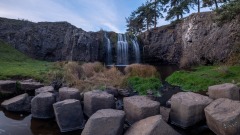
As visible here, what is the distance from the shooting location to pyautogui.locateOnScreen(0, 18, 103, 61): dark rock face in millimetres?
32094

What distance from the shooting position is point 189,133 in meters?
7.50

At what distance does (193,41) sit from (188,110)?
2479 centimetres

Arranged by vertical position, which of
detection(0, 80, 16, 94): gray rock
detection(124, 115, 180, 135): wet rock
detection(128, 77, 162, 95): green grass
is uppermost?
detection(0, 80, 16, 94): gray rock

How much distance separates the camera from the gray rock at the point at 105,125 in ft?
20.4

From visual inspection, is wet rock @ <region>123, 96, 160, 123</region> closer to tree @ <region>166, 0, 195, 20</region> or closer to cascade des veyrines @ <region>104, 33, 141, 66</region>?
cascade des veyrines @ <region>104, 33, 141, 66</region>

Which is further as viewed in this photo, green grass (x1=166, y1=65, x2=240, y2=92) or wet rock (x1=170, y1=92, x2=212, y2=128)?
green grass (x1=166, y1=65, x2=240, y2=92)

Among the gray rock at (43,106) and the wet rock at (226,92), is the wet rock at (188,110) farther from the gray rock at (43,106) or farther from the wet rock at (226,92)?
the gray rock at (43,106)

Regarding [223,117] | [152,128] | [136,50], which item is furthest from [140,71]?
[136,50]

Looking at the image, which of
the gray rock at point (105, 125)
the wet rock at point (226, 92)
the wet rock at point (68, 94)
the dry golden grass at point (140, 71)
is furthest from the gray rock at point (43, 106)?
the dry golden grass at point (140, 71)

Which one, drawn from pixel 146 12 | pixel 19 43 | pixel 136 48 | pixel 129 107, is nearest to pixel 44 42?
pixel 19 43

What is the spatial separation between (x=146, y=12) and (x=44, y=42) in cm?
2006

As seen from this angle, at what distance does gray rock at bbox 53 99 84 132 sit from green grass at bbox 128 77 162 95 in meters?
5.78

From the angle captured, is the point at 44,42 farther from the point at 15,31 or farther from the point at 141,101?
the point at 141,101

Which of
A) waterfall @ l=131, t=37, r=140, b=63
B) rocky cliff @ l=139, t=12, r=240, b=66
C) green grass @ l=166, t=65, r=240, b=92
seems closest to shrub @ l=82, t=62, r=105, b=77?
green grass @ l=166, t=65, r=240, b=92
